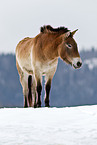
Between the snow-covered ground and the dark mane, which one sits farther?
the dark mane

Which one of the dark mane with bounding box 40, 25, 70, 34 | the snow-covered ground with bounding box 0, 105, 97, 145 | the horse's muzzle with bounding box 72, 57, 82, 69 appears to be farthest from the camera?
the dark mane with bounding box 40, 25, 70, 34

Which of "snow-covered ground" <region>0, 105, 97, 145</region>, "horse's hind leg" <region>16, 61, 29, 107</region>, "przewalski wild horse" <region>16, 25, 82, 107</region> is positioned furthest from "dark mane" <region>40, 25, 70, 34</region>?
"snow-covered ground" <region>0, 105, 97, 145</region>

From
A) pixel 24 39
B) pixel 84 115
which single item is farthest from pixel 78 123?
pixel 24 39

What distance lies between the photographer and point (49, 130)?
2896mm

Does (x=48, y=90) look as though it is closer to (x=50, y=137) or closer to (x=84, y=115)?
(x=84, y=115)

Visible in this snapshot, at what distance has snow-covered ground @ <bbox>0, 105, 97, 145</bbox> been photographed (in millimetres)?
2516

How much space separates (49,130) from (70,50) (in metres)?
2.85

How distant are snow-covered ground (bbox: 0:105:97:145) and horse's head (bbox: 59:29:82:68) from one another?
1.85m

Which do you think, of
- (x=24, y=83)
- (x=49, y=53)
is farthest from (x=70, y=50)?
(x=24, y=83)

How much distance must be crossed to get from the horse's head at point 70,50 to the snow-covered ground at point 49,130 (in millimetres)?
1845

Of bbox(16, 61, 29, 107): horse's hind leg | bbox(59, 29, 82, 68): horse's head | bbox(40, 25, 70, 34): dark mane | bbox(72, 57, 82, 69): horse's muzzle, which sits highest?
bbox(40, 25, 70, 34): dark mane

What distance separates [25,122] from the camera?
132 inches

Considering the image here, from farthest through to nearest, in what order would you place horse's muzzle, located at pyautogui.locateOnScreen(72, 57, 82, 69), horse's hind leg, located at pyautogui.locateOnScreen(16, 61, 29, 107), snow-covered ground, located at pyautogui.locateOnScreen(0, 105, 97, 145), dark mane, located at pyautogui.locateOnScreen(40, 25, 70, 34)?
horse's hind leg, located at pyautogui.locateOnScreen(16, 61, 29, 107)
dark mane, located at pyautogui.locateOnScreen(40, 25, 70, 34)
horse's muzzle, located at pyautogui.locateOnScreen(72, 57, 82, 69)
snow-covered ground, located at pyautogui.locateOnScreen(0, 105, 97, 145)

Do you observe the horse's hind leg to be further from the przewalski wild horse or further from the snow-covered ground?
the snow-covered ground
